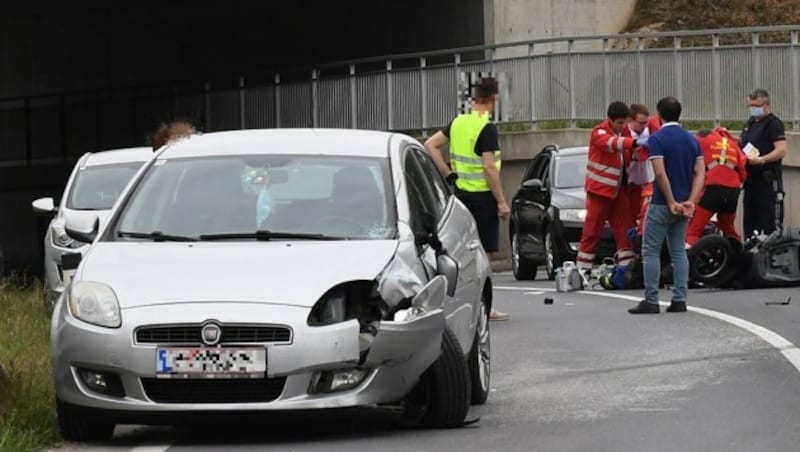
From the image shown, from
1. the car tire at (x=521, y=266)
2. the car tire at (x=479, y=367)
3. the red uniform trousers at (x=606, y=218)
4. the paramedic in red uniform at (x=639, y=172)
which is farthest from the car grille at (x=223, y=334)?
the car tire at (x=521, y=266)

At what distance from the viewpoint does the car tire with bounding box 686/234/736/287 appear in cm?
1953

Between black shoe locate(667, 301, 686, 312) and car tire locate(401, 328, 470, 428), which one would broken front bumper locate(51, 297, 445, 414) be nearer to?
car tire locate(401, 328, 470, 428)

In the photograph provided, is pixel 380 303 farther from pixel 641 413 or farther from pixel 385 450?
pixel 641 413

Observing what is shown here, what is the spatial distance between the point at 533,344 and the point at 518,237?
10.8 meters

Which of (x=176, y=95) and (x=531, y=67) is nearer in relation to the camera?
(x=531, y=67)

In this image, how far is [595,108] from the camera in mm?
33750

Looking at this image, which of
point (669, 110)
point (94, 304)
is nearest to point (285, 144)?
point (94, 304)

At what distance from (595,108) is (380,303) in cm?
2453

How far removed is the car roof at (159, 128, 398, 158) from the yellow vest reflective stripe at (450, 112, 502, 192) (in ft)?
16.3

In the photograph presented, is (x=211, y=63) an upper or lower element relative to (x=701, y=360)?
upper


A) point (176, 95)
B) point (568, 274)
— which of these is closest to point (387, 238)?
point (568, 274)

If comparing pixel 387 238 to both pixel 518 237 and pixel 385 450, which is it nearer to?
pixel 385 450

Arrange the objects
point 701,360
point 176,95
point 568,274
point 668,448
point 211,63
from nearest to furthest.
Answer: point 668,448 < point 701,360 < point 568,274 < point 176,95 < point 211,63

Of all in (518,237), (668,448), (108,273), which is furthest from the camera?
(518,237)
